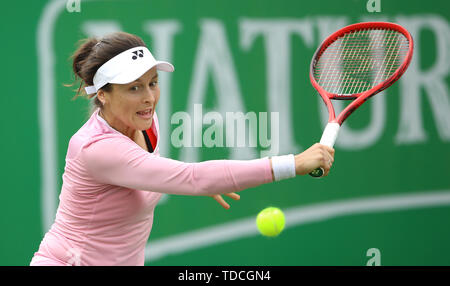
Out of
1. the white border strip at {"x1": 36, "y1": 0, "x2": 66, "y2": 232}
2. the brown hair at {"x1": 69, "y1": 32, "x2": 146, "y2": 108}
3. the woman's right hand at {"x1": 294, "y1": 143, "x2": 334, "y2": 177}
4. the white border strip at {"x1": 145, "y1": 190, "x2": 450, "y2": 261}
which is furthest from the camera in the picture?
the white border strip at {"x1": 145, "y1": 190, "x2": 450, "y2": 261}

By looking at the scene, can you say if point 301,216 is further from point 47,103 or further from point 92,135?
point 92,135

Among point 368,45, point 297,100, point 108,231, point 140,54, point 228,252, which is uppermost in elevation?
point 368,45

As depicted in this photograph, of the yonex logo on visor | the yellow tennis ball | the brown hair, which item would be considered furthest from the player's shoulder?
the yellow tennis ball

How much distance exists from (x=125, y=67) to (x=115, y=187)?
1.26ft

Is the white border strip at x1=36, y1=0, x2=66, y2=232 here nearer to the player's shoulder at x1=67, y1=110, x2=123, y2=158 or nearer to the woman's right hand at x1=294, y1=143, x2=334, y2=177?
the player's shoulder at x1=67, y1=110, x2=123, y2=158

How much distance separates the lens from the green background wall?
3291 mm

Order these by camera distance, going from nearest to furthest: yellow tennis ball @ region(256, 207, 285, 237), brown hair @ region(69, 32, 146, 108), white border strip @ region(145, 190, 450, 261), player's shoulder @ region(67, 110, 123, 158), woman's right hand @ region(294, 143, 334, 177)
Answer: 1. woman's right hand @ region(294, 143, 334, 177)
2. player's shoulder @ region(67, 110, 123, 158)
3. brown hair @ region(69, 32, 146, 108)
4. yellow tennis ball @ region(256, 207, 285, 237)
5. white border strip @ region(145, 190, 450, 261)

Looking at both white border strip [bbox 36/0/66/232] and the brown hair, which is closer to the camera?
the brown hair

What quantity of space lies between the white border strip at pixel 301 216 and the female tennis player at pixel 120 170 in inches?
44.3

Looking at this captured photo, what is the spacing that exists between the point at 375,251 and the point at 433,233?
14.0 inches

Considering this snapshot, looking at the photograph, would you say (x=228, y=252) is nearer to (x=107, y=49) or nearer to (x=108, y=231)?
(x=108, y=231)

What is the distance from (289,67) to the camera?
3465mm

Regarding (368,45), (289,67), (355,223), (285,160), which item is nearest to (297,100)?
(289,67)

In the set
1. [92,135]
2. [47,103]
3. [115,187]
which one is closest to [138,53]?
[92,135]
